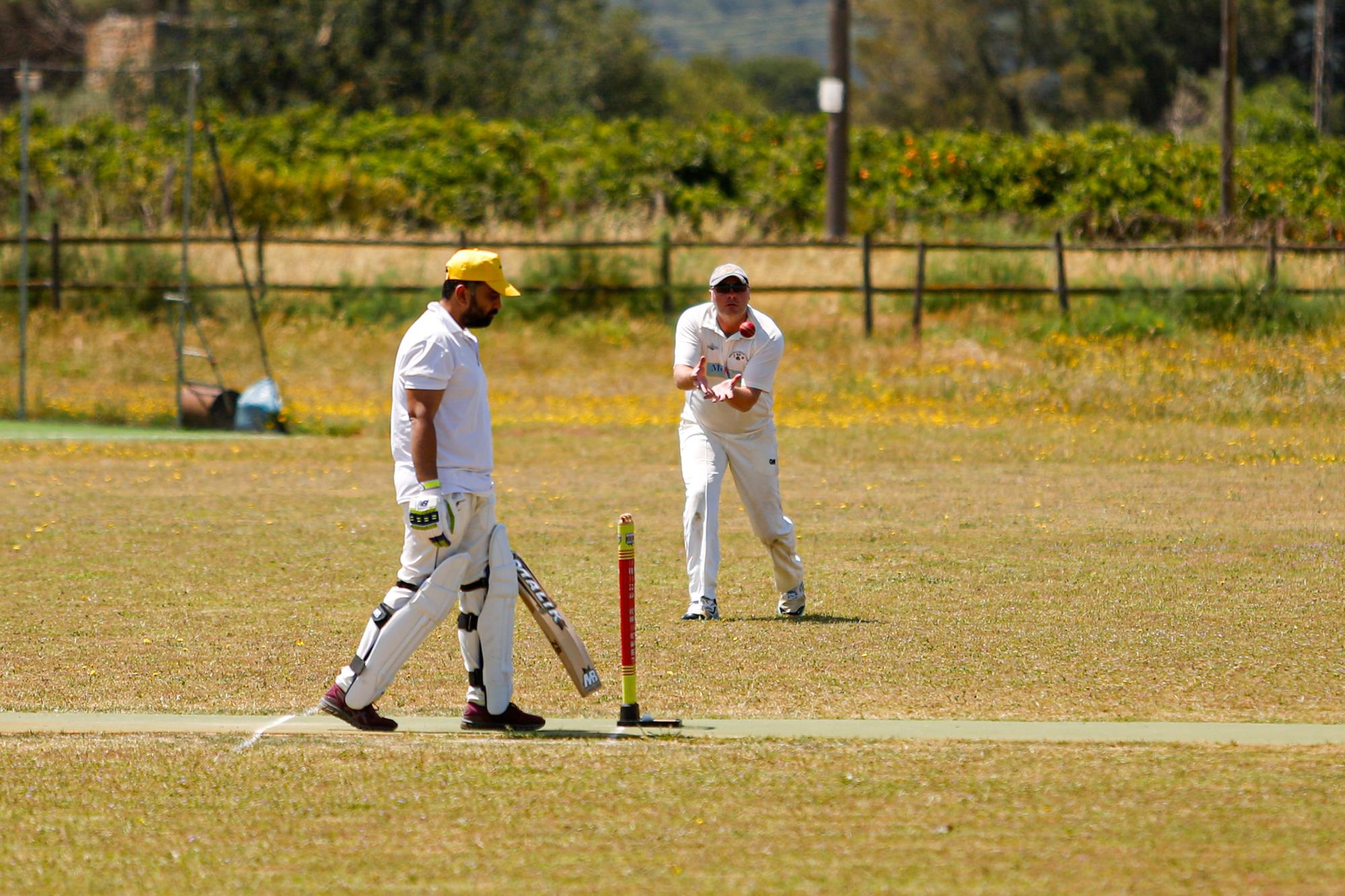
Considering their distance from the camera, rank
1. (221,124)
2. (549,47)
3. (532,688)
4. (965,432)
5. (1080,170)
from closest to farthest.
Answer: (532,688)
(965,432)
(1080,170)
(221,124)
(549,47)

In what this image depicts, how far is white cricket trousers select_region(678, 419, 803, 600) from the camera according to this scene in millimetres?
10188

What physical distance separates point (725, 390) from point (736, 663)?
177 cm

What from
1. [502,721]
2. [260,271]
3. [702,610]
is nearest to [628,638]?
[502,721]

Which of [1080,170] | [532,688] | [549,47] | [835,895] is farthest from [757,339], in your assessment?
[549,47]

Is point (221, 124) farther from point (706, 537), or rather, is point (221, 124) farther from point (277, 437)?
point (706, 537)

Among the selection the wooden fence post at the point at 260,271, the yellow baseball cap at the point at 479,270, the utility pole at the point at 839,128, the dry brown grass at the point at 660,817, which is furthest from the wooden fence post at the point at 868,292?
the dry brown grass at the point at 660,817

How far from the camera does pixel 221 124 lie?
134 ft

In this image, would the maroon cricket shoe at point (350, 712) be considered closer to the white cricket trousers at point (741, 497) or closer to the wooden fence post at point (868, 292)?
the white cricket trousers at point (741, 497)

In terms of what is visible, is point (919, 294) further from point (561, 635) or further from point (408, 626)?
point (408, 626)

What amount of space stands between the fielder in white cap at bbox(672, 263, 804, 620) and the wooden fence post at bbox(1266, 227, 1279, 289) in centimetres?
1913

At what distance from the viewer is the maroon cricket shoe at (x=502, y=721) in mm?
7426

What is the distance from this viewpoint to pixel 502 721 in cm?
743

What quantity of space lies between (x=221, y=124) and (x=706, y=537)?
33.5m

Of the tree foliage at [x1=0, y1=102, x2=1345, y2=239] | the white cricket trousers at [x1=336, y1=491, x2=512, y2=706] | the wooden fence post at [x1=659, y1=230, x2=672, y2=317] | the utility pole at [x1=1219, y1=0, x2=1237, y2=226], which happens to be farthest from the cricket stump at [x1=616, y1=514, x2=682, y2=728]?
the tree foliage at [x1=0, y1=102, x2=1345, y2=239]
